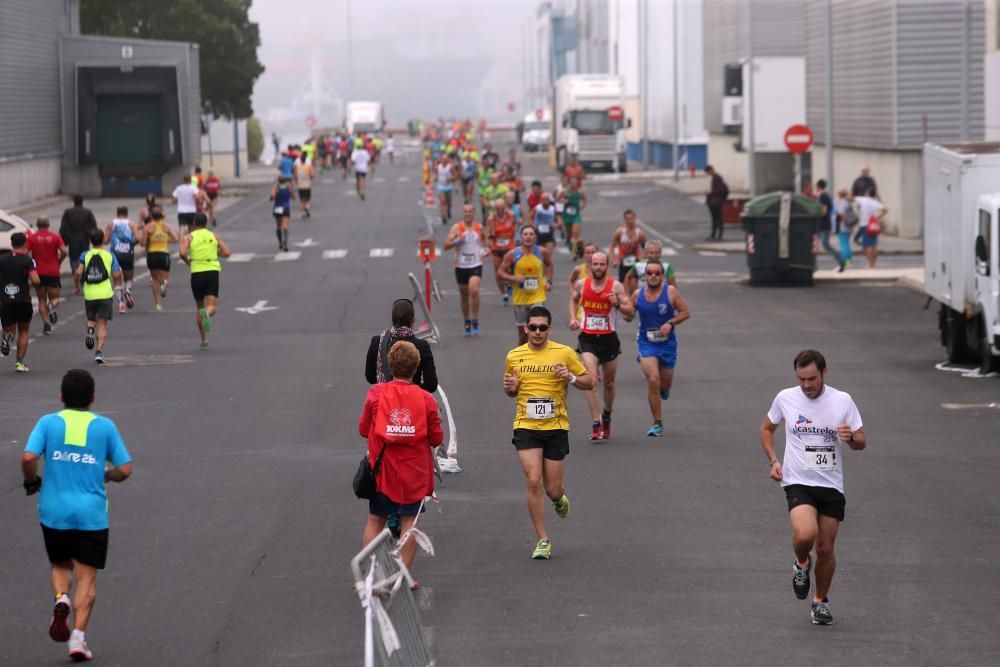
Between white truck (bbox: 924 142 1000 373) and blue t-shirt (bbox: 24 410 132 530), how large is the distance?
1358 cm

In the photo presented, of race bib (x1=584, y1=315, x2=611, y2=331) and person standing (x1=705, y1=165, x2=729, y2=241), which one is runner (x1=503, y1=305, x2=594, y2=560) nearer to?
race bib (x1=584, y1=315, x2=611, y2=331)

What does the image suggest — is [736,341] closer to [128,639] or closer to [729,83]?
[128,639]

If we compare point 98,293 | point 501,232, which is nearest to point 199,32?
point 501,232

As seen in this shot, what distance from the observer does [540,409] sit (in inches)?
453

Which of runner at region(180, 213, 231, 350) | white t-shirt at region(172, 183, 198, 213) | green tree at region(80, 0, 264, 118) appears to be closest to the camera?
runner at region(180, 213, 231, 350)

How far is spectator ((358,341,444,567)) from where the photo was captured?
977 cm

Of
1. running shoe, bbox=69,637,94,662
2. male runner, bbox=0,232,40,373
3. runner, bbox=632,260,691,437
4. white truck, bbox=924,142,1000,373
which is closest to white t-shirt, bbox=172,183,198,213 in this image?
male runner, bbox=0,232,40,373

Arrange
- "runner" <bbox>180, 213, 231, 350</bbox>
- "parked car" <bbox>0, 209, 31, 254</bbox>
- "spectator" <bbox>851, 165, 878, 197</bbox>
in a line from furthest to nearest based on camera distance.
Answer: "spectator" <bbox>851, 165, 878, 197</bbox>
"parked car" <bbox>0, 209, 31, 254</bbox>
"runner" <bbox>180, 213, 231, 350</bbox>

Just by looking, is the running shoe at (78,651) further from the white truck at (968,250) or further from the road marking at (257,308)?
the road marking at (257,308)

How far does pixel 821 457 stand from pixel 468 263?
1556cm

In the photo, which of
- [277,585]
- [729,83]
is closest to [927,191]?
[277,585]

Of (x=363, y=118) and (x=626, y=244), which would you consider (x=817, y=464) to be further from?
(x=363, y=118)

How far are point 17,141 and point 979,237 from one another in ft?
133

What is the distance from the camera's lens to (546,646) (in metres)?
9.20
